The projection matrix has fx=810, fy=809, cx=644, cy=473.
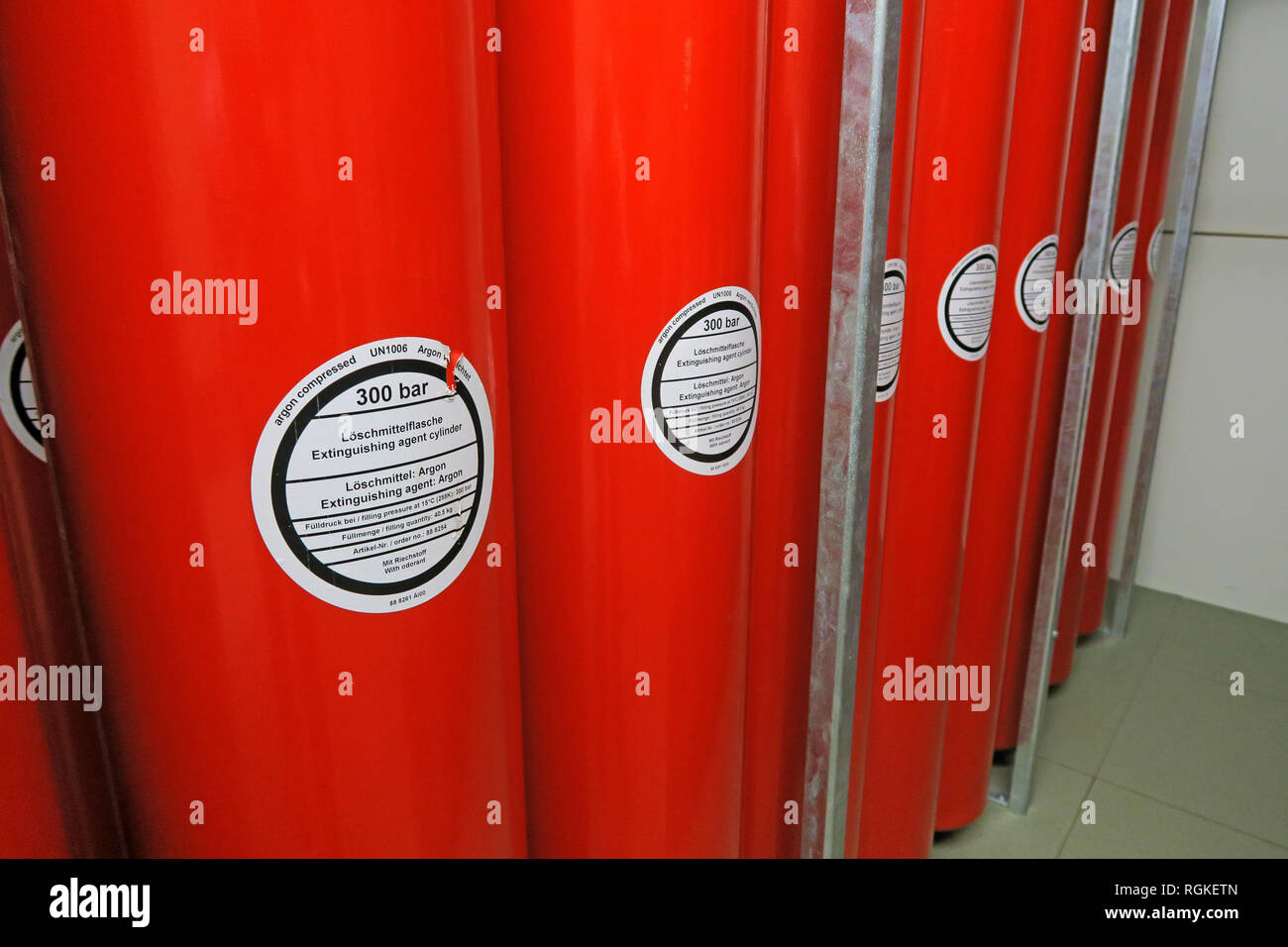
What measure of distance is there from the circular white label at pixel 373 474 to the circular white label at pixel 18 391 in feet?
0.62

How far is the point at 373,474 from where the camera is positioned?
56cm

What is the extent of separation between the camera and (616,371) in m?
0.74

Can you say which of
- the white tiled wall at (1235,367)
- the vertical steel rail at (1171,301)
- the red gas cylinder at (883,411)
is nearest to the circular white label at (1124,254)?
the vertical steel rail at (1171,301)

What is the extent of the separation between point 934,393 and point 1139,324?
1.34 meters

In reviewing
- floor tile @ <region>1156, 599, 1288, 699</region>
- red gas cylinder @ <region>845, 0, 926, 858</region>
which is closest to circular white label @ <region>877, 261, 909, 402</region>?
red gas cylinder @ <region>845, 0, 926, 858</region>

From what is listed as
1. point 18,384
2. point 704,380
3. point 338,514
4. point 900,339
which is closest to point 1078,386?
point 900,339

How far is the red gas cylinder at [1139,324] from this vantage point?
1.92m

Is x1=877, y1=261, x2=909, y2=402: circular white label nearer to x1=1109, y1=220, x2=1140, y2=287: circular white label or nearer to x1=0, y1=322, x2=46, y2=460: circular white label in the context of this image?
x1=0, y1=322, x2=46, y2=460: circular white label

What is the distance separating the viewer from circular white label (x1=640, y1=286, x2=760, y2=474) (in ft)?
2.45

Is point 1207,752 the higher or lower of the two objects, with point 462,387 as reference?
lower

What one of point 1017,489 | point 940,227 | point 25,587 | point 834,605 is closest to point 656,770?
point 834,605

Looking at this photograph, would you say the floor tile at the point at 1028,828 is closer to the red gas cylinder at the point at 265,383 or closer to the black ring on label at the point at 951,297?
the black ring on label at the point at 951,297

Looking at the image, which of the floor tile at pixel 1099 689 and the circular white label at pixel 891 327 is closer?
the circular white label at pixel 891 327

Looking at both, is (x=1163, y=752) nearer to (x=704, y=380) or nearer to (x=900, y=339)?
(x=900, y=339)
